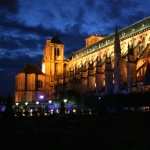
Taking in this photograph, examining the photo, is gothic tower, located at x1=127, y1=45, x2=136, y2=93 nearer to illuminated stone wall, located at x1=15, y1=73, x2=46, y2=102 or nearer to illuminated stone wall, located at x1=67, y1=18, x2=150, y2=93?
illuminated stone wall, located at x1=67, y1=18, x2=150, y2=93

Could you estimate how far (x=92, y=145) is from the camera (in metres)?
21.7

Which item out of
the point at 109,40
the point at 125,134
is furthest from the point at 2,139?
the point at 109,40

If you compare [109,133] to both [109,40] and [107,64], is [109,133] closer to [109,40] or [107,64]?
[107,64]

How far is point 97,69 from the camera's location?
8812 centimetres

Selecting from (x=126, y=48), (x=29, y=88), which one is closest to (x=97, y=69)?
(x=126, y=48)

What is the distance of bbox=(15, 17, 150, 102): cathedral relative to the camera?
75000 millimetres

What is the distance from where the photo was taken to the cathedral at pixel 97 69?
75000 mm

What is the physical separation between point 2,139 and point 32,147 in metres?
3.68

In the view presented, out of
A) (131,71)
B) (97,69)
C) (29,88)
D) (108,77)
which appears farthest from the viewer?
(29,88)

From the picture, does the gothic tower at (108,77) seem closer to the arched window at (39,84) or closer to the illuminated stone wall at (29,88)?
the illuminated stone wall at (29,88)

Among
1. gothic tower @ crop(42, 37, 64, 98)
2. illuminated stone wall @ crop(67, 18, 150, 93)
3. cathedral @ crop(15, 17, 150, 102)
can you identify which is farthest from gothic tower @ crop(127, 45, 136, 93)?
gothic tower @ crop(42, 37, 64, 98)

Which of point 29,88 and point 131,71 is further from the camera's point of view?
point 29,88

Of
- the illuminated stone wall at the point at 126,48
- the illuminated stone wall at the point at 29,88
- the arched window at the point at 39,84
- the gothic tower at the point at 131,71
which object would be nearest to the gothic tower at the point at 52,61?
the arched window at the point at 39,84

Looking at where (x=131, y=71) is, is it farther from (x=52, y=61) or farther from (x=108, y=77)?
(x=52, y=61)
